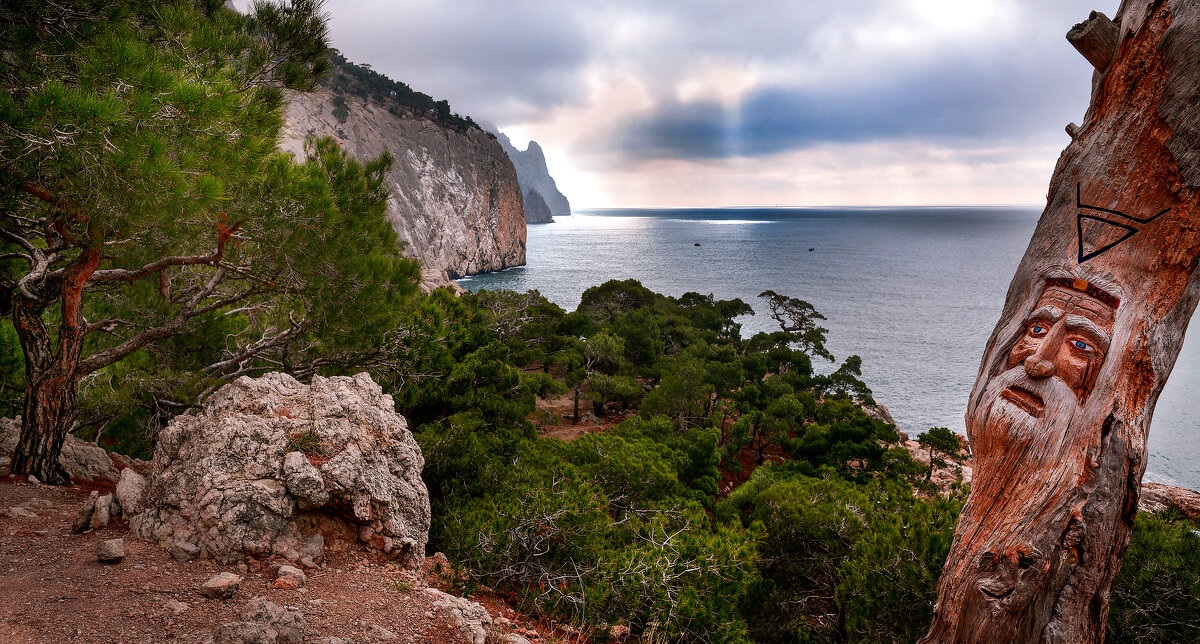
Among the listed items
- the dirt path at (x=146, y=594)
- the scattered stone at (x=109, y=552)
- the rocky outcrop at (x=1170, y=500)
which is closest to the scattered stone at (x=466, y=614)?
the dirt path at (x=146, y=594)

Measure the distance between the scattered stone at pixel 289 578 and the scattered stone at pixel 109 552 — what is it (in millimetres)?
1043

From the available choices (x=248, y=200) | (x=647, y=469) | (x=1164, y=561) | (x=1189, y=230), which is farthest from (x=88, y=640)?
(x=1164, y=561)

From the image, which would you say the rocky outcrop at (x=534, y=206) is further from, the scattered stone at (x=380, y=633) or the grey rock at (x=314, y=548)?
the scattered stone at (x=380, y=633)

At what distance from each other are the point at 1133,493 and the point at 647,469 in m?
6.91

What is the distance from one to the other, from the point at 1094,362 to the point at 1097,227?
0.82 metres

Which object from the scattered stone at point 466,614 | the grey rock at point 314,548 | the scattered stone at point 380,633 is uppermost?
the grey rock at point 314,548

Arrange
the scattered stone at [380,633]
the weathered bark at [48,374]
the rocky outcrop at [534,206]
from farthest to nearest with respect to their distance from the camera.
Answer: the rocky outcrop at [534,206] < the weathered bark at [48,374] < the scattered stone at [380,633]

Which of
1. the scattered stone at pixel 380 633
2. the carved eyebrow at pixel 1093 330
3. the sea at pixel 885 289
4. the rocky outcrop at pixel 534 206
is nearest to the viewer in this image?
the carved eyebrow at pixel 1093 330

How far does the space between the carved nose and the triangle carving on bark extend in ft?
2.19

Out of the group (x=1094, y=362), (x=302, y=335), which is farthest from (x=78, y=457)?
(x=1094, y=362)

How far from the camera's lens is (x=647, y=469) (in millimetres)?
9492

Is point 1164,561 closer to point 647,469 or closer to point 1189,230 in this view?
point 1189,230

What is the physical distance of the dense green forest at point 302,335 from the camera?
4.13m

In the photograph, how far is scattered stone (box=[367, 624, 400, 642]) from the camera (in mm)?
3549
